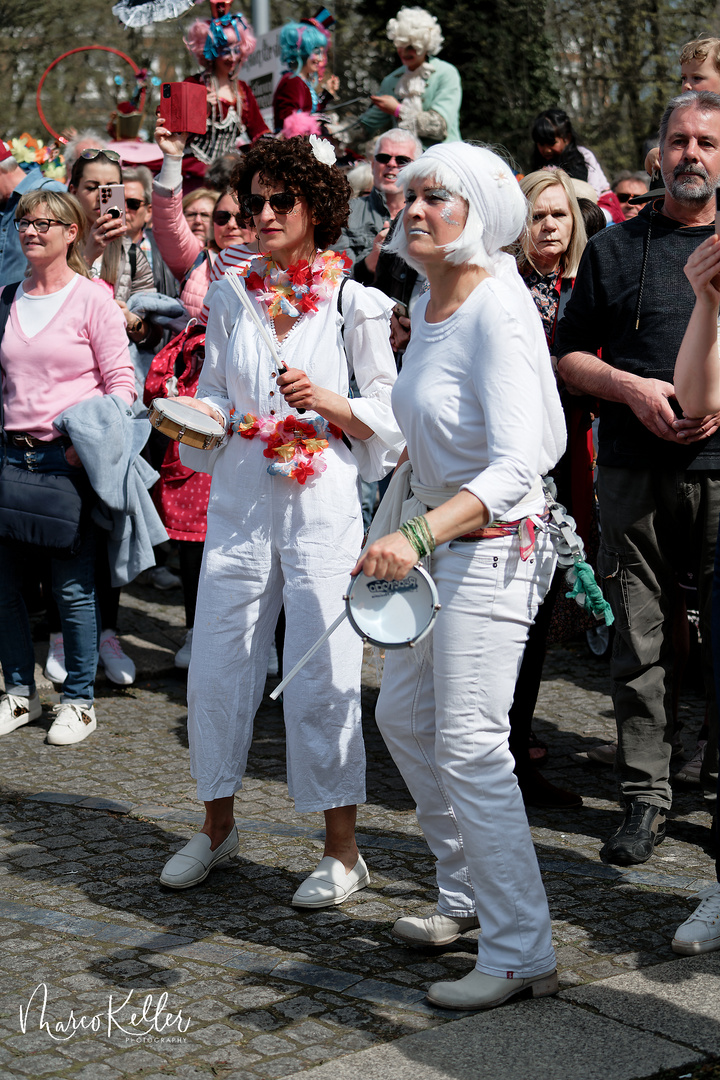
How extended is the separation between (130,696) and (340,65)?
12153 mm

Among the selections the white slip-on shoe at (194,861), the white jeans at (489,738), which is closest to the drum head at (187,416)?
the white jeans at (489,738)

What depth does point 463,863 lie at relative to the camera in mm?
3533

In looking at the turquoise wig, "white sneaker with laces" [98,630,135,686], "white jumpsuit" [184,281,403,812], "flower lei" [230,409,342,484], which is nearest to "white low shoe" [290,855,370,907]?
"white jumpsuit" [184,281,403,812]

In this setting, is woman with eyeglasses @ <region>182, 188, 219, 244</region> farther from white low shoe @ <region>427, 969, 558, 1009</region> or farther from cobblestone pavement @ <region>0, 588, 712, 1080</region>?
white low shoe @ <region>427, 969, 558, 1009</region>

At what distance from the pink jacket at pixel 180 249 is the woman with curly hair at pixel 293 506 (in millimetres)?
2680

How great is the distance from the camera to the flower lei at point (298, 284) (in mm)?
4047

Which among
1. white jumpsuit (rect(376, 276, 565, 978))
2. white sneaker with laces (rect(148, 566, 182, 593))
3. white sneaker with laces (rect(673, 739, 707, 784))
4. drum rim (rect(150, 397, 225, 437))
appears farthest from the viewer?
white sneaker with laces (rect(148, 566, 182, 593))

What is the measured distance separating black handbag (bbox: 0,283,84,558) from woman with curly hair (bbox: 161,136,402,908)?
6.21 ft

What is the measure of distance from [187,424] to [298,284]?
593 millimetres

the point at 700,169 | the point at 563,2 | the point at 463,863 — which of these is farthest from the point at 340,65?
the point at 463,863

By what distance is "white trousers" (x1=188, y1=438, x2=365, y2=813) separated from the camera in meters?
3.97

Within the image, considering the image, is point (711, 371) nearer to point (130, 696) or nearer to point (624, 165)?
point (130, 696)

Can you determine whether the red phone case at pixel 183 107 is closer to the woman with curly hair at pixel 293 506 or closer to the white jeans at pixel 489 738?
the woman with curly hair at pixel 293 506

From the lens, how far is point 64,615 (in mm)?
5969
